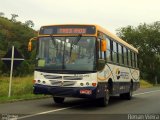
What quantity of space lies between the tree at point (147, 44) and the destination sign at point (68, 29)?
61257 mm

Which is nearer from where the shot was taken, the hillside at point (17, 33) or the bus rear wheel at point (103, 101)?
the bus rear wheel at point (103, 101)

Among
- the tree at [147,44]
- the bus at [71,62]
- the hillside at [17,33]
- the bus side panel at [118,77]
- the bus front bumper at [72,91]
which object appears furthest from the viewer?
the hillside at [17,33]

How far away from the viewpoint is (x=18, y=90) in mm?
23453

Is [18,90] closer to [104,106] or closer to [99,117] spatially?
[104,106]

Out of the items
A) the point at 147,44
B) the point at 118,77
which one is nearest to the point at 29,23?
the point at 147,44

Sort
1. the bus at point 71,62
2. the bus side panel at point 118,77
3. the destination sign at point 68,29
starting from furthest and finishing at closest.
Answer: the bus side panel at point 118,77, the destination sign at point 68,29, the bus at point 71,62

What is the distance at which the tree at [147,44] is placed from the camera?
7800cm

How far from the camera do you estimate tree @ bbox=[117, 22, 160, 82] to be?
7800 centimetres

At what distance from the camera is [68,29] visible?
16.8m

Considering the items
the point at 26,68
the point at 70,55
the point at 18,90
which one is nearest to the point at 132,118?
the point at 70,55

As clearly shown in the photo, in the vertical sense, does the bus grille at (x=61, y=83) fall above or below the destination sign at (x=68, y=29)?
below

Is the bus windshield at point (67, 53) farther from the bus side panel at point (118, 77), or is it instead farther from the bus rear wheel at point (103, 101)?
the bus rear wheel at point (103, 101)

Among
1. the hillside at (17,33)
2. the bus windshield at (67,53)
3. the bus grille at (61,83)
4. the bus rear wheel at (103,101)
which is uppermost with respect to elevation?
the hillside at (17,33)

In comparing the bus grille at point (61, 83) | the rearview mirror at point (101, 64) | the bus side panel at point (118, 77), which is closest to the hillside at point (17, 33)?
the bus side panel at point (118, 77)
